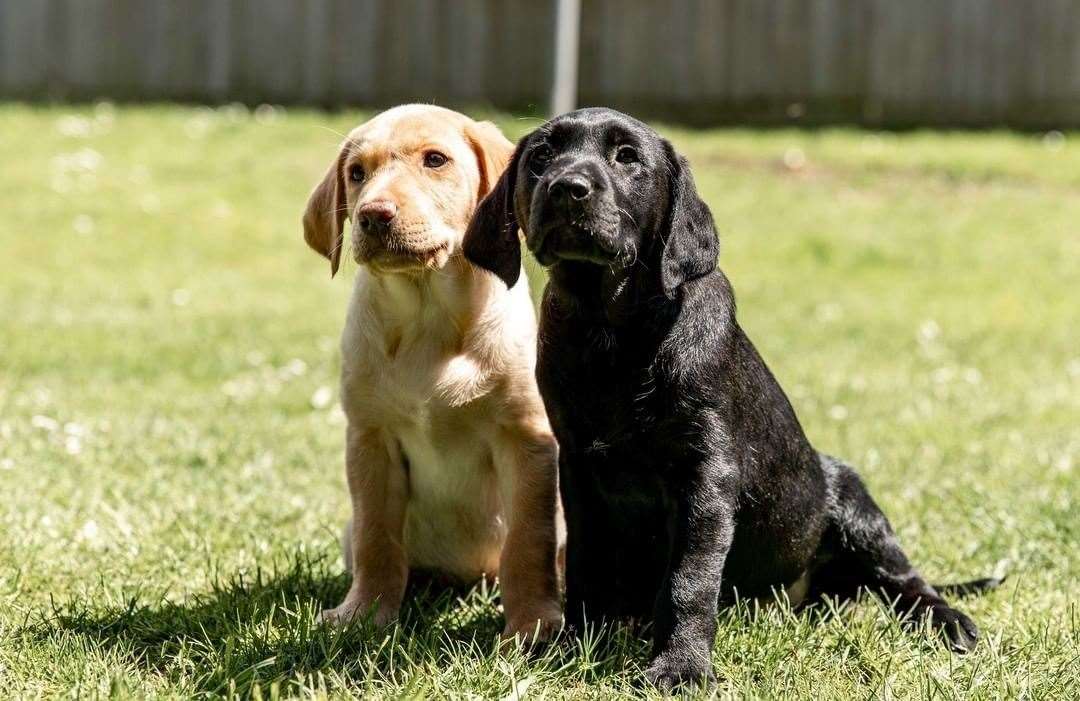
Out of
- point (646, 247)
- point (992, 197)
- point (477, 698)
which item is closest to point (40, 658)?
point (477, 698)

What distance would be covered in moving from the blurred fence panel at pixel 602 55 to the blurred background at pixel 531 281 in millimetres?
32

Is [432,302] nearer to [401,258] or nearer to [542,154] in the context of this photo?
[401,258]

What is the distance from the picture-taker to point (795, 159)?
43.5ft

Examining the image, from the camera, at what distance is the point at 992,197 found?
1221cm

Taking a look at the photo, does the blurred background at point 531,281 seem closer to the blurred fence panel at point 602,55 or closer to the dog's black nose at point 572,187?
the blurred fence panel at point 602,55

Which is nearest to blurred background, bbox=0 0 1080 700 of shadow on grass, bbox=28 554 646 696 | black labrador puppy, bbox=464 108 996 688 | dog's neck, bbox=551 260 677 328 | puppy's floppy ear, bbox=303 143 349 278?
shadow on grass, bbox=28 554 646 696

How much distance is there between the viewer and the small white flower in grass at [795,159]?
1312 centimetres

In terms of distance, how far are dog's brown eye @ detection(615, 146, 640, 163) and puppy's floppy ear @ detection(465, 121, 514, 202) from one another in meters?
0.64

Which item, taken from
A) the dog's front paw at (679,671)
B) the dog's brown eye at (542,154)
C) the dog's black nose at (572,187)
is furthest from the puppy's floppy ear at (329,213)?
the dog's front paw at (679,671)

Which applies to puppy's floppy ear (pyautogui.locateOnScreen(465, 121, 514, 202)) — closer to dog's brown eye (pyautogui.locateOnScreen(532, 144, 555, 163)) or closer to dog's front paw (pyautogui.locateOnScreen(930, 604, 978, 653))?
dog's brown eye (pyautogui.locateOnScreen(532, 144, 555, 163))

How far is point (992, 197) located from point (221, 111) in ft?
26.9

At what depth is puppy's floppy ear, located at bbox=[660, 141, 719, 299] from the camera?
10.7 ft

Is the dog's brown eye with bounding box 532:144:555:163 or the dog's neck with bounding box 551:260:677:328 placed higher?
the dog's brown eye with bounding box 532:144:555:163

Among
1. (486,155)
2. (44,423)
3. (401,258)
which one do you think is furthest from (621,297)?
(44,423)
